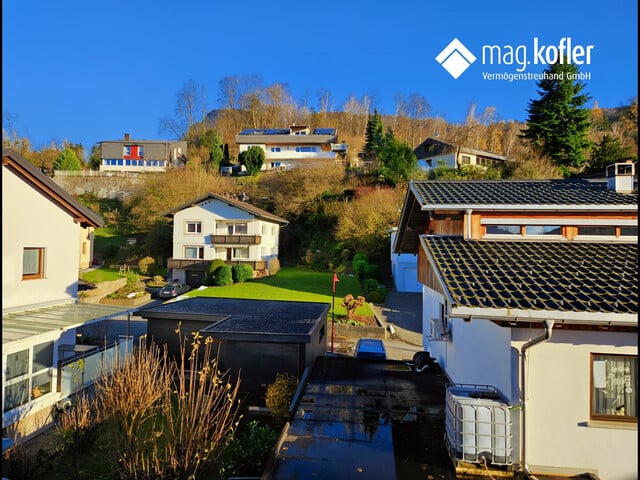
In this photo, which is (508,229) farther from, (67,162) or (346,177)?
(67,162)

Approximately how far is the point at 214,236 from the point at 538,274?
31524 millimetres

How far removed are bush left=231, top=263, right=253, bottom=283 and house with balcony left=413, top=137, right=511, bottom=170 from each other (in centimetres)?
2366

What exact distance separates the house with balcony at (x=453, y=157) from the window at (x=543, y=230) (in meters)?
34.5

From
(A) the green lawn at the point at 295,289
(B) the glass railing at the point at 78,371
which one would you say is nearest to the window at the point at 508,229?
(B) the glass railing at the point at 78,371

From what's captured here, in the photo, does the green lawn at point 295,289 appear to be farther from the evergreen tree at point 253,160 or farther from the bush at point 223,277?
the evergreen tree at point 253,160

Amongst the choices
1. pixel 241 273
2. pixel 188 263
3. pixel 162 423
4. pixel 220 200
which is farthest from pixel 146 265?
pixel 162 423

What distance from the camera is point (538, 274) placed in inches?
260

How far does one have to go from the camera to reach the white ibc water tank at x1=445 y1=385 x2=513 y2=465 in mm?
5609

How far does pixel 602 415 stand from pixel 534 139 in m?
37.7

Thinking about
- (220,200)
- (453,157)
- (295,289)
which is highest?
(453,157)

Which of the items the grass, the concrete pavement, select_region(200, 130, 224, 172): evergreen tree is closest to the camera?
the concrete pavement

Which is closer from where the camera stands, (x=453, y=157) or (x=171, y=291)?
(x=171, y=291)

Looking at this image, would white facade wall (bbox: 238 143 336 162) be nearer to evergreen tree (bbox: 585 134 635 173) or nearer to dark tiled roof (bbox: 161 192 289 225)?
dark tiled roof (bbox: 161 192 289 225)

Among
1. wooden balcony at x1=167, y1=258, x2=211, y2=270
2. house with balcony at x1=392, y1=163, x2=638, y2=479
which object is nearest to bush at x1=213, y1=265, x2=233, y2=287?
wooden balcony at x1=167, y1=258, x2=211, y2=270
